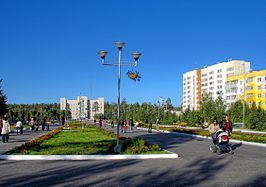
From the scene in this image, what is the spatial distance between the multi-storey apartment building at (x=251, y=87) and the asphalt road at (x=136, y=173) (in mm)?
66168

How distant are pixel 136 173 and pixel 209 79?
109 metres

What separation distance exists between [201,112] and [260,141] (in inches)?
1171

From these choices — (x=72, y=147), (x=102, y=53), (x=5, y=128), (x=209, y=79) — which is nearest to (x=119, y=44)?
(x=102, y=53)

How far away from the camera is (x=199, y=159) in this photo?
13188 mm

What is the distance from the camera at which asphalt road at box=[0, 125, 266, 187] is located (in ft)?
27.6

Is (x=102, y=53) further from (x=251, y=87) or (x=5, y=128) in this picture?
(x=251, y=87)

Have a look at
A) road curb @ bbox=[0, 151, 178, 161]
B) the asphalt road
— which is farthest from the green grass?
the asphalt road

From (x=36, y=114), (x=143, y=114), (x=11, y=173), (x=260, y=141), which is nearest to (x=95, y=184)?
(x=11, y=173)

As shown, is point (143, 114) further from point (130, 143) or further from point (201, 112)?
point (130, 143)

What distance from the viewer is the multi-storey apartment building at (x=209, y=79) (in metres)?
104

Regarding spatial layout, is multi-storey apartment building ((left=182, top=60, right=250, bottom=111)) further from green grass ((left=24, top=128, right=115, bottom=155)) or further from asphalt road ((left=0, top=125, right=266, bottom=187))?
asphalt road ((left=0, top=125, right=266, bottom=187))

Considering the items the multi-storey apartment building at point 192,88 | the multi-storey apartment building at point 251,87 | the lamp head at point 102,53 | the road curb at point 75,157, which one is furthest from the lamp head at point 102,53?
the multi-storey apartment building at point 192,88

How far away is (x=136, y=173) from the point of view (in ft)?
31.9

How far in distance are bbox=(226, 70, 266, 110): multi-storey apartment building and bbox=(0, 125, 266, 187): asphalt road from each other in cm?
6617
